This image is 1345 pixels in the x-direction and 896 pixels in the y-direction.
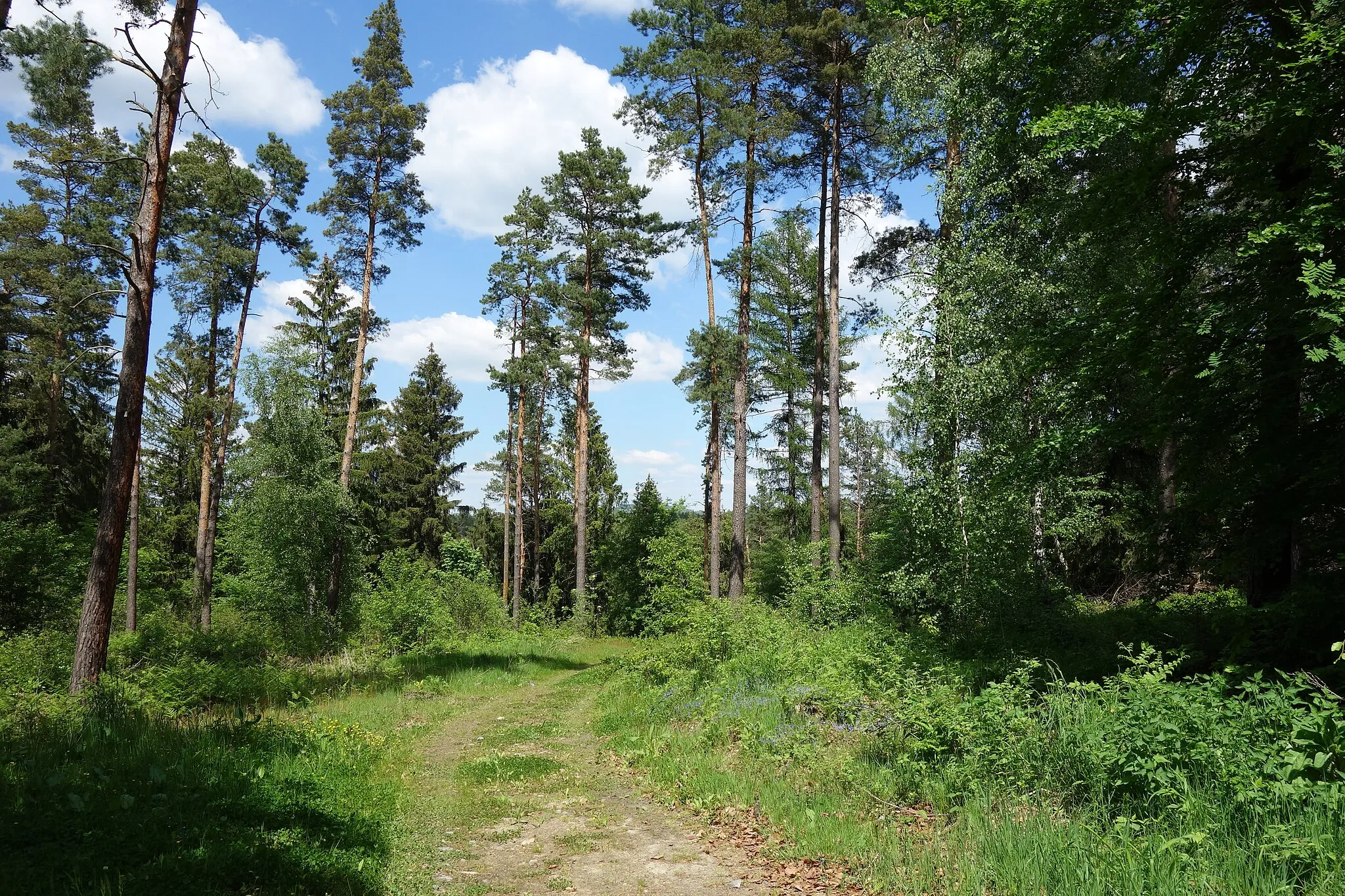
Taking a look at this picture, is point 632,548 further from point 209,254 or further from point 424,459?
point 209,254

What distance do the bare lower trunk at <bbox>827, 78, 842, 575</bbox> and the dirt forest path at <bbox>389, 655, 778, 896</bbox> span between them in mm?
10767

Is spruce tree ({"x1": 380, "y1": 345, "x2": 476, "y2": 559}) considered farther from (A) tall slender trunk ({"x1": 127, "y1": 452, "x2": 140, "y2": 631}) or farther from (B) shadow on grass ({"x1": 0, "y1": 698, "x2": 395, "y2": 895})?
(B) shadow on grass ({"x1": 0, "y1": 698, "x2": 395, "y2": 895})

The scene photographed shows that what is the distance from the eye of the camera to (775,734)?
7.72 metres

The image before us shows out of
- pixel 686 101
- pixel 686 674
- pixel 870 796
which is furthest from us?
pixel 686 101

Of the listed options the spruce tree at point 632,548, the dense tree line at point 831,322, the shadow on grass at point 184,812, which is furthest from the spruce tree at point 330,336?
the shadow on grass at point 184,812

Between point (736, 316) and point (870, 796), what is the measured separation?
55.0 ft

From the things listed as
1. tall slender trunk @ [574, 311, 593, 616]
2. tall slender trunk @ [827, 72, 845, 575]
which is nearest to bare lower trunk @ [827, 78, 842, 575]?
tall slender trunk @ [827, 72, 845, 575]

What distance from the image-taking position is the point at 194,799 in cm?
542

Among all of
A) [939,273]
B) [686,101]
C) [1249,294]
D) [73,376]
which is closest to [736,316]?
[686,101]

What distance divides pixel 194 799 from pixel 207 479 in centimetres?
2106

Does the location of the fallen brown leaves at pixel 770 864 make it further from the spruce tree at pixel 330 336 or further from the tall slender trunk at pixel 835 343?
the spruce tree at pixel 330 336

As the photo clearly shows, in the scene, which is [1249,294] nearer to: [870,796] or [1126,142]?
[870,796]

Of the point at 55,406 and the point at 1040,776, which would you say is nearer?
the point at 1040,776

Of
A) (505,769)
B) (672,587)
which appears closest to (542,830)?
(505,769)
